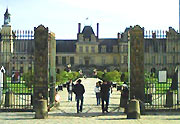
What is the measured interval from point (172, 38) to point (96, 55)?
67.6 meters

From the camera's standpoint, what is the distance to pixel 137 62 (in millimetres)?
12047

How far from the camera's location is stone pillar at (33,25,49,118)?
39.8ft

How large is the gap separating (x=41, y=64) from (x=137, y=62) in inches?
132

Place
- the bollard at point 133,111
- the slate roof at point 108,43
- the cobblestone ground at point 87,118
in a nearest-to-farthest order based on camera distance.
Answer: the cobblestone ground at point 87,118
the bollard at point 133,111
the slate roof at point 108,43

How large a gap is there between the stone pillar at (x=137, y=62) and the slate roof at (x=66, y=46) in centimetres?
6843

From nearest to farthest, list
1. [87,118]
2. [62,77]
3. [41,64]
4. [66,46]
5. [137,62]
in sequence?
[87,118] < [137,62] < [41,64] < [62,77] < [66,46]

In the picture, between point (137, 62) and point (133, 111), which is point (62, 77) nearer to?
point (137, 62)

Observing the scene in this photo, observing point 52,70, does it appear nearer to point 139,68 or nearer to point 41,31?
point 41,31

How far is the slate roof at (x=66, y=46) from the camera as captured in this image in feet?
263

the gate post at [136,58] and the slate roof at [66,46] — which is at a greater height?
the slate roof at [66,46]

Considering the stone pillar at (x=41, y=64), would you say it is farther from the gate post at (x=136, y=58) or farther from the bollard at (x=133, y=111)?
the bollard at (x=133, y=111)

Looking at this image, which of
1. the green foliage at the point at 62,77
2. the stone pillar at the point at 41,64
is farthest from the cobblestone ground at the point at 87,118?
the green foliage at the point at 62,77

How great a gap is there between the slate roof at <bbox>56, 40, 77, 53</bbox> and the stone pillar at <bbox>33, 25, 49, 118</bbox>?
6794 cm

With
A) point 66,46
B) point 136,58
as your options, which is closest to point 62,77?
point 136,58
